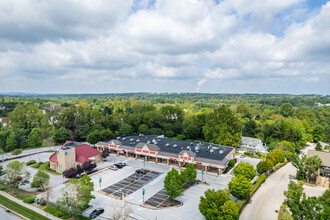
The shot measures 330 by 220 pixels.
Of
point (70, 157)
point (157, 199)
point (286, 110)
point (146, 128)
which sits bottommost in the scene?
point (157, 199)

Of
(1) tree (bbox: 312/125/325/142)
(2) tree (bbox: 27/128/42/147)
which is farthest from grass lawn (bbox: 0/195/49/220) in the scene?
(1) tree (bbox: 312/125/325/142)

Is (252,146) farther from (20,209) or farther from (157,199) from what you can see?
(20,209)

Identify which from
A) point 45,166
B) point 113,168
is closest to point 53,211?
point 113,168

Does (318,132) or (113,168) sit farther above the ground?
(318,132)

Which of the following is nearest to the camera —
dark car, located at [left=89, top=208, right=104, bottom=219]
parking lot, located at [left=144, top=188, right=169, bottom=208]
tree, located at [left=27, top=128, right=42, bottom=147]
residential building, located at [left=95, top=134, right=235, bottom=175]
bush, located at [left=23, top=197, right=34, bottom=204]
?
dark car, located at [left=89, top=208, right=104, bottom=219]

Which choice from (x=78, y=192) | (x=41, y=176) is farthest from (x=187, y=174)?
(x=41, y=176)

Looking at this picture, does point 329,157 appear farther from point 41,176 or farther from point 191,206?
point 41,176

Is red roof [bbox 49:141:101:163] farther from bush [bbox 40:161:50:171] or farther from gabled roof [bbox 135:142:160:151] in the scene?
gabled roof [bbox 135:142:160:151]

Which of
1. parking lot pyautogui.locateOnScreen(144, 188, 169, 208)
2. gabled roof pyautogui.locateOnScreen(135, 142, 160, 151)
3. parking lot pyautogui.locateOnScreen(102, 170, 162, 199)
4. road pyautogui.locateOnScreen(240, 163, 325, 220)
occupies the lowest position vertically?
road pyautogui.locateOnScreen(240, 163, 325, 220)

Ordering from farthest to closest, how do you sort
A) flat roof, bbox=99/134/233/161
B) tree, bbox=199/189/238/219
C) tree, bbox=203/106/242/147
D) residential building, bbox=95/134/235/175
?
tree, bbox=203/106/242/147
flat roof, bbox=99/134/233/161
residential building, bbox=95/134/235/175
tree, bbox=199/189/238/219
